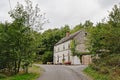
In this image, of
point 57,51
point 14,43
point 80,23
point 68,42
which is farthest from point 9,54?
point 80,23

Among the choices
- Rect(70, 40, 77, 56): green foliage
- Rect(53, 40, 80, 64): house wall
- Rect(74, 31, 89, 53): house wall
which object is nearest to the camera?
Rect(53, 40, 80, 64): house wall

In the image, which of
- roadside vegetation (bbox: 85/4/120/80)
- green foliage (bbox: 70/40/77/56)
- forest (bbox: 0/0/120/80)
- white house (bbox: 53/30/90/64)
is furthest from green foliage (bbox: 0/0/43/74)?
green foliage (bbox: 70/40/77/56)

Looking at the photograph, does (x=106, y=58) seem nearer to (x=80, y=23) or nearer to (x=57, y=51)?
(x=57, y=51)

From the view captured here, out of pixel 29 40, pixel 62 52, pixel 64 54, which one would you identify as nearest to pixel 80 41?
pixel 64 54

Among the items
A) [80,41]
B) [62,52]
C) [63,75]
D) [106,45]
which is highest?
[80,41]

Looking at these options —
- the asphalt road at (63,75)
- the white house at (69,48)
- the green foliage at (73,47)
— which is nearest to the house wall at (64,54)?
the white house at (69,48)

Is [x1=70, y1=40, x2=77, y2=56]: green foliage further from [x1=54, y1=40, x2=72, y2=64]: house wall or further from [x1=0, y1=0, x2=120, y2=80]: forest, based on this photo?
[x1=0, y1=0, x2=120, y2=80]: forest

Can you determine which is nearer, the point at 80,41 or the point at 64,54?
the point at 80,41

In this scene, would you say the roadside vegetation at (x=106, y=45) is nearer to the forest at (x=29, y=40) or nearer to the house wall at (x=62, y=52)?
the forest at (x=29, y=40)

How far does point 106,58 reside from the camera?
30.1 meters

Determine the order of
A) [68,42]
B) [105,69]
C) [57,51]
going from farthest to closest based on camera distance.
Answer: [57,51]
[68,42]
[105,69]

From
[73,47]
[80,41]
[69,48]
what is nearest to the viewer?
[73,47]

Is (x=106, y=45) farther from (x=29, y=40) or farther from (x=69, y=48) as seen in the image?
(x=69, y=48)

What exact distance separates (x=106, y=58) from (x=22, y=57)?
970cm
